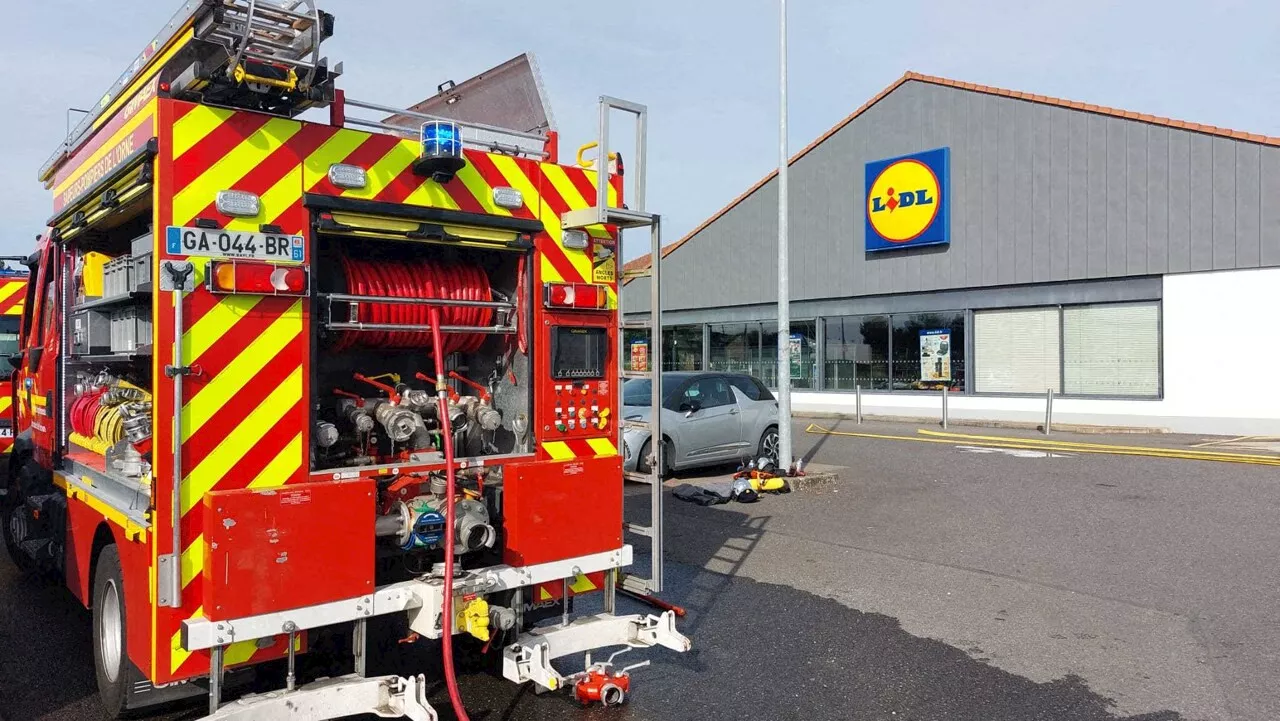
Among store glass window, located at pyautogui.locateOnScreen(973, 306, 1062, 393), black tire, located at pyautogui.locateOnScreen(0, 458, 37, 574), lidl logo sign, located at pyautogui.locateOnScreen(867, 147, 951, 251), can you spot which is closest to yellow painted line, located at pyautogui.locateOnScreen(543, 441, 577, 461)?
black tire, located at pyautogui.locateOnScreen(0, 458, 37, 574)

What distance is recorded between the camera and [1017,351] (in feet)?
74.3

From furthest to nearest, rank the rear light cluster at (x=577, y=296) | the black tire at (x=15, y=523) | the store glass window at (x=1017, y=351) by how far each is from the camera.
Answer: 1. the store glass window at (x=1017, y=351)
2. the black tire at (x=15, y=523)
3. the rear light cluster at (x=577, y=296)

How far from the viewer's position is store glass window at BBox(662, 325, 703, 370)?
99.2 feet

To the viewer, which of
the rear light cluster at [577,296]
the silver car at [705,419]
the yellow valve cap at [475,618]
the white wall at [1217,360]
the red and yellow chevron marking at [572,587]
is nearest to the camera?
the yellow valve cap at [475,618]

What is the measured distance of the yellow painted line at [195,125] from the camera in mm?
3938

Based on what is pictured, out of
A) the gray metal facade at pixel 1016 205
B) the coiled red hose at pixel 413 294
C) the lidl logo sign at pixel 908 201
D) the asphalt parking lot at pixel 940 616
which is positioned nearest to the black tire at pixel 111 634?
the asphalt parking lot at pixel 940 616

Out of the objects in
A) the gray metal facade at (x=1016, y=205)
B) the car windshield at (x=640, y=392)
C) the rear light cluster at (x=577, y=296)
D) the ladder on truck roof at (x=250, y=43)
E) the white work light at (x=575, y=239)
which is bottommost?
the car windshield at (x=640, y=392)

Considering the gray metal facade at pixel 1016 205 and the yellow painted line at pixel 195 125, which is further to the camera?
the gray metal facade at pixel 1016 205

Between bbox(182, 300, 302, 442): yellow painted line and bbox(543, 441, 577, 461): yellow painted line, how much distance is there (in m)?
1.46

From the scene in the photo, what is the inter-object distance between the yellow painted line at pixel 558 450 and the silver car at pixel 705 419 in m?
7.02

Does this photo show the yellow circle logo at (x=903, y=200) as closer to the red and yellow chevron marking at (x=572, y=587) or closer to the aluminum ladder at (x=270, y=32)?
the red and yellow chevron marking at (x=572, y=587)

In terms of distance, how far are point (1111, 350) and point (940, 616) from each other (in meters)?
16.8

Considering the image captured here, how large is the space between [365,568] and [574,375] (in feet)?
5.18

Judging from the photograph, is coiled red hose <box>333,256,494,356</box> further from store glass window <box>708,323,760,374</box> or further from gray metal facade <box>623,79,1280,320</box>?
store glass window <box>708,323,760,374</box>
